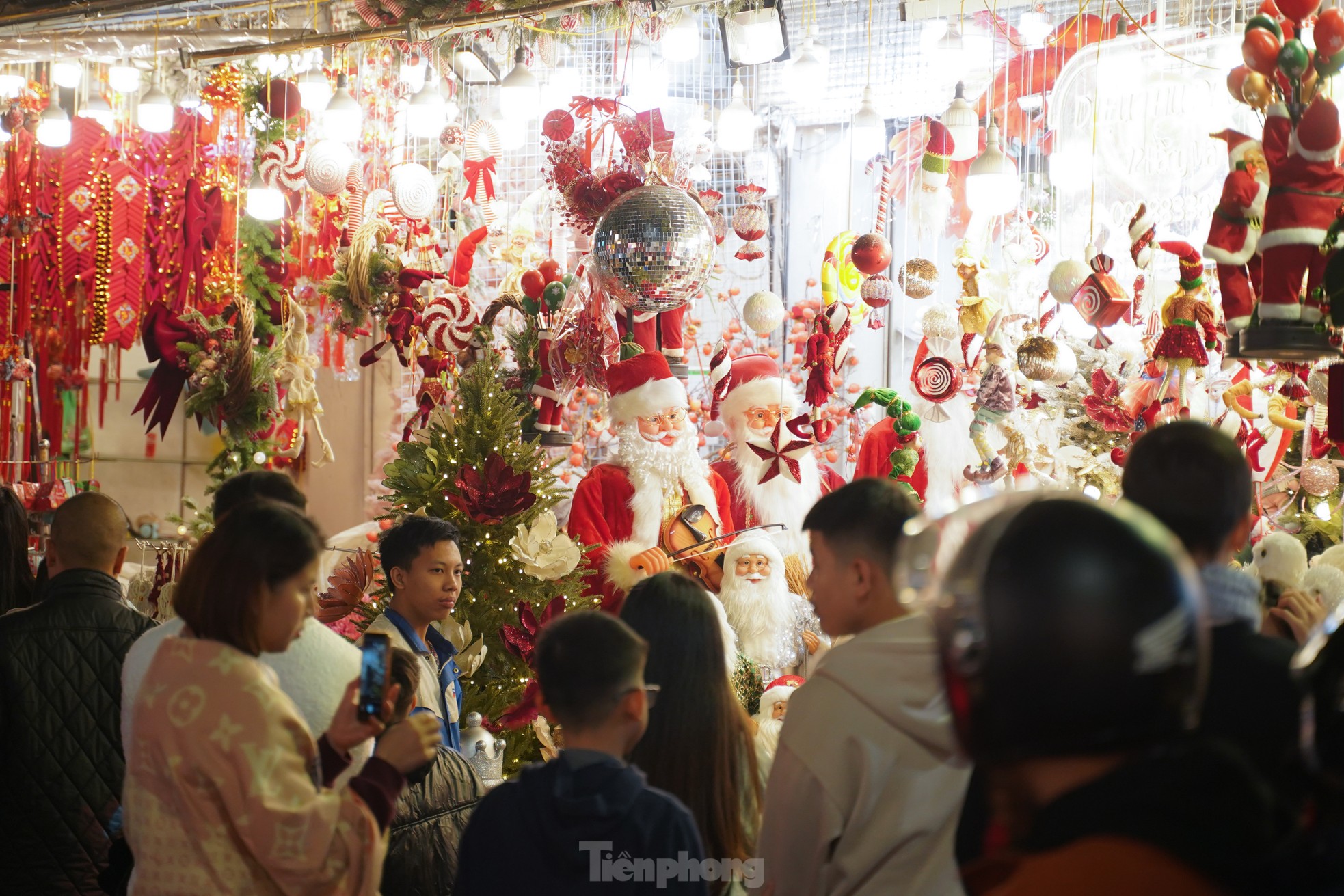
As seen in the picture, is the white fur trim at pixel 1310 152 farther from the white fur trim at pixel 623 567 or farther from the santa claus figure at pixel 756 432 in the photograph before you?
the santa claus figure at pixel 756 432

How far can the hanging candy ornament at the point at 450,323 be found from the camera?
4.58m

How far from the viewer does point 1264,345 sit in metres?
2.19

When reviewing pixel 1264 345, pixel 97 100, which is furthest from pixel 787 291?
pixel 1264 345

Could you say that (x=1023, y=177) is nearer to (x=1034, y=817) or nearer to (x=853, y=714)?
(x=853, y=714)

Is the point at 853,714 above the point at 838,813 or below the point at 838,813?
above

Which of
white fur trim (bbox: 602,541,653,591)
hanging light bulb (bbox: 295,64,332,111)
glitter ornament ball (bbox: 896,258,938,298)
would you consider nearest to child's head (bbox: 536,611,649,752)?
white fur trim (bbox: 602,541,653,591)

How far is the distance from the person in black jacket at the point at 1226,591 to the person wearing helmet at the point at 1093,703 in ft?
0.30

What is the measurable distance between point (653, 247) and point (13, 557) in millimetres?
1853

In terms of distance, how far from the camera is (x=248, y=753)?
1508 mm

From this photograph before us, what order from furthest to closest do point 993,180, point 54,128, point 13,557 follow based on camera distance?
point 54,128 → point 993,180 → point 13,557

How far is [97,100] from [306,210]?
3.25ft

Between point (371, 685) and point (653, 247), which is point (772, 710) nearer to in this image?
point (653, 247)

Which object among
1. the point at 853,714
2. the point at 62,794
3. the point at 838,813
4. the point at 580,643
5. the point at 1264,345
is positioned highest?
the point at 1264,345

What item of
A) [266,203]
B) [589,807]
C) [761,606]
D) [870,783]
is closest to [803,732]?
[870,783]
